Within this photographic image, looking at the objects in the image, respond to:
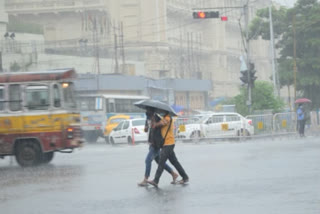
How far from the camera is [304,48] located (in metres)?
45.2

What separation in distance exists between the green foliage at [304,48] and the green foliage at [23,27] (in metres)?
30.8

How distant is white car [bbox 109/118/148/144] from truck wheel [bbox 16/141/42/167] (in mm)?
15642

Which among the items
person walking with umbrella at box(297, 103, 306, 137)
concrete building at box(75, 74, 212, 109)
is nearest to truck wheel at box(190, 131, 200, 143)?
person walking with umbrella at box(297, 103, 306, 137)

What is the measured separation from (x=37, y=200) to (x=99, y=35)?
218ft

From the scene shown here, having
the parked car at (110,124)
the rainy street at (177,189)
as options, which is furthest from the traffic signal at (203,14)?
the rainy street at (177,189)

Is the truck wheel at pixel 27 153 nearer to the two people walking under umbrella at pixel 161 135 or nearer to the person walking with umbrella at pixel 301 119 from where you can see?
the two people walking under umbrella at pixel 161 135

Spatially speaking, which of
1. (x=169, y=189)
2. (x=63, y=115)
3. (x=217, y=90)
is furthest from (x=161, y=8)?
(x=169, y=189)

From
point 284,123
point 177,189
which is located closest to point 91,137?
point 284,123

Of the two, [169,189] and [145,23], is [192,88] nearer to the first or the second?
[145,23]

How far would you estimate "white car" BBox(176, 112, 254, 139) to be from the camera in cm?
3306

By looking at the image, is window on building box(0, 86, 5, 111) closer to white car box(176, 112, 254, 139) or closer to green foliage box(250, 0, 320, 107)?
white car box(176, 112, 254, 139)

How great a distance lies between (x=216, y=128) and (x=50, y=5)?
49.1 metres

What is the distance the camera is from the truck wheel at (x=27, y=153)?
20.5 metres

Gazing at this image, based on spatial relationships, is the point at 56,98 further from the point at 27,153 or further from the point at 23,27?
the point at 23,27
